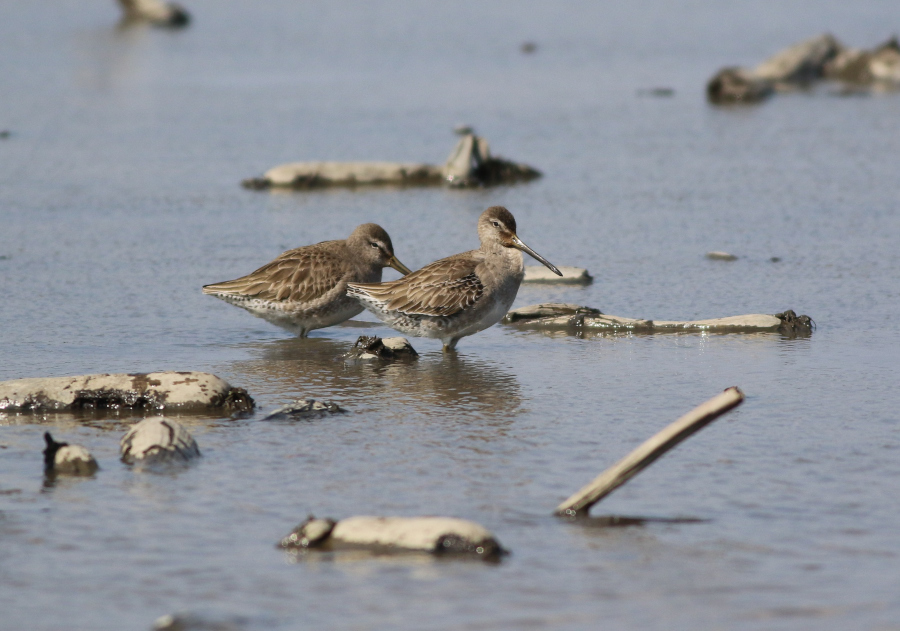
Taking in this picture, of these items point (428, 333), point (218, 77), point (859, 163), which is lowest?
point (428, 333)

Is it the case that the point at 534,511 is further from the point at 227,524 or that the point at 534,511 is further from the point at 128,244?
the point at 128,244

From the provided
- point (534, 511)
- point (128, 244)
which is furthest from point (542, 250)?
point (534, 511)

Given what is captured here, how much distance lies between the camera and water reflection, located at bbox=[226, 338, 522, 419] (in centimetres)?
813

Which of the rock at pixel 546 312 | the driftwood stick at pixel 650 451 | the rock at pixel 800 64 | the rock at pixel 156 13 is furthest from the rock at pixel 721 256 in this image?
the rock at pixel 156 13

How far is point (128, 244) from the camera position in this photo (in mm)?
13102

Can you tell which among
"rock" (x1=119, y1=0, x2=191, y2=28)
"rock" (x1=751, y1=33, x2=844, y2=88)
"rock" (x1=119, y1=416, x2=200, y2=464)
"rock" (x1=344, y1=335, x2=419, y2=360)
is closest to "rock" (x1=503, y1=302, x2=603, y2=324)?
"rock" (x1=344, y1=335, x2=419, y2=360)

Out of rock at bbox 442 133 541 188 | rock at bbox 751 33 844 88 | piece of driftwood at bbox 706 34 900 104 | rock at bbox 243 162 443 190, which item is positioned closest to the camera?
rock at bbox 243 162 443 190

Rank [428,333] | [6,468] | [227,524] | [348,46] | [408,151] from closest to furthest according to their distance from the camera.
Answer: [227,524] < [6,468] < [428,333] < [408,151] < [348,46]

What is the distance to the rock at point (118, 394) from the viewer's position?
771 centimetres

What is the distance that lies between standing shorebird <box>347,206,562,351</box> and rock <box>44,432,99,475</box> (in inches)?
136

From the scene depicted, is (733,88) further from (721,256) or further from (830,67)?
(721,256)

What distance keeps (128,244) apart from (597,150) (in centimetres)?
759

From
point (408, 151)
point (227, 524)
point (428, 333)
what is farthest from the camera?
point (408, 151)

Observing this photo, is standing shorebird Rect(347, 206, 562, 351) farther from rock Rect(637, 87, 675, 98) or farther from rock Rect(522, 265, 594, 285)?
rock Rect(637, 87, 675, 98)
